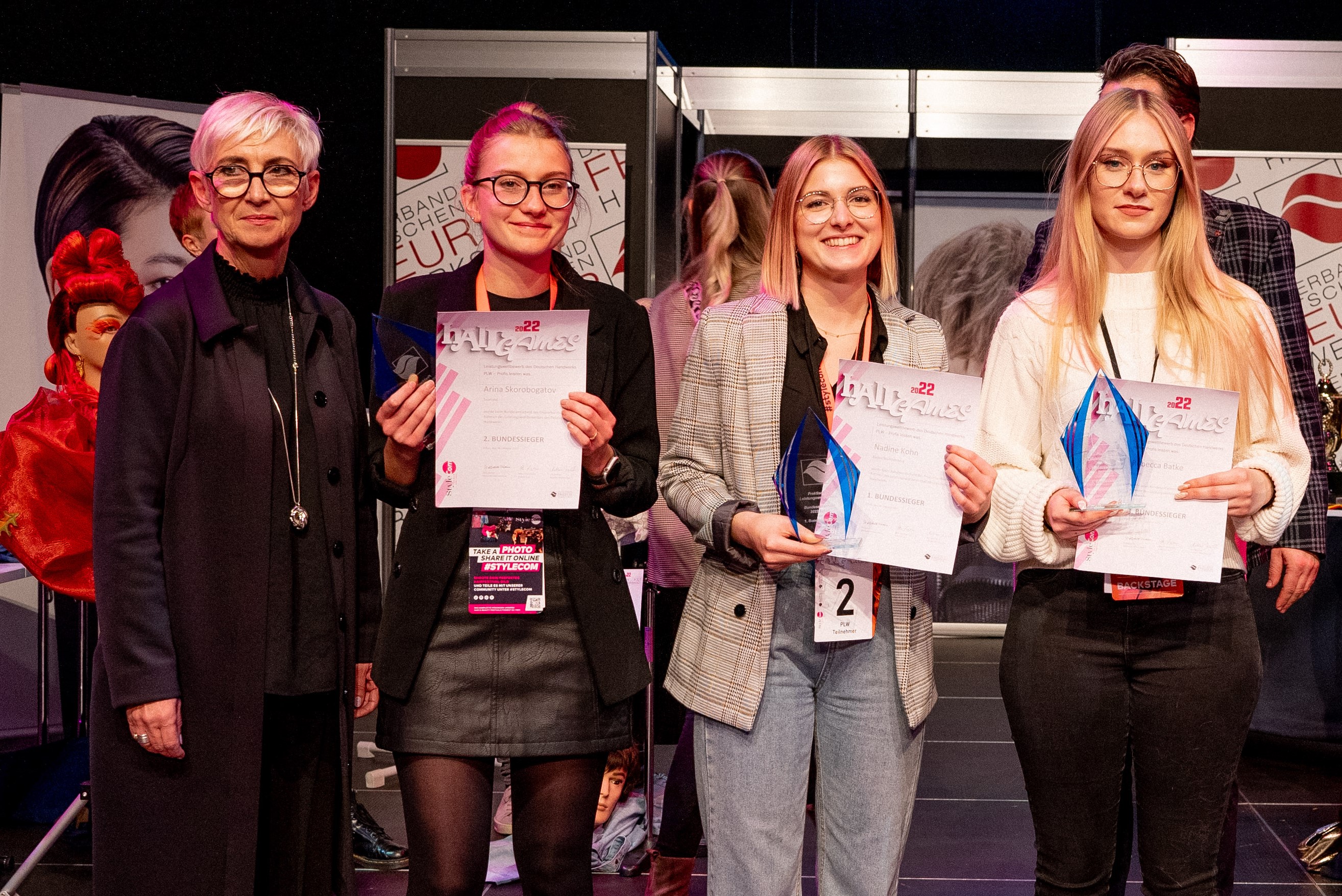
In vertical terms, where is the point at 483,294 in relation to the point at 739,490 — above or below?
above

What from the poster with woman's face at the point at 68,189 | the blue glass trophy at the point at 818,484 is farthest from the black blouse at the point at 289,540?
the poster with woman's face at the point at 68,189

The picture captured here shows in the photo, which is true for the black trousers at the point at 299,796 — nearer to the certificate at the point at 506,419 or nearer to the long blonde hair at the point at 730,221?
the certificate at the point at 506,419

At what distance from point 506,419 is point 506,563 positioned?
231 millimetres

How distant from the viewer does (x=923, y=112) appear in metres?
6.63

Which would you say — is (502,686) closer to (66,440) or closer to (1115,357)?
(1115,357)

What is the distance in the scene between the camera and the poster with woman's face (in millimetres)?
4918

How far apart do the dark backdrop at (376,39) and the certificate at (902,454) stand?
4.61 m

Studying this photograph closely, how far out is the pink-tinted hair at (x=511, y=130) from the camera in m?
1.95

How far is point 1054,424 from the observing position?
1.94 meters

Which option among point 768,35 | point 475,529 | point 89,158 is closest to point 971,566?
point 768,35

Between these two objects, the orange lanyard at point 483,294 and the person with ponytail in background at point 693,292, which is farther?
the person with ponytail in background at point 693,292

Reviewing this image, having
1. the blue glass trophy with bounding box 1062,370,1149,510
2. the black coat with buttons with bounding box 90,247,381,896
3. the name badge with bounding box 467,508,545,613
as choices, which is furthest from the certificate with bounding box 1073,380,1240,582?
the black coat with buttons with bounding box 90,247,381,896

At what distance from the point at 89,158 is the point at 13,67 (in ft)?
3.36

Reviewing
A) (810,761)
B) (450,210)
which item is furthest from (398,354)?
(450,210)
